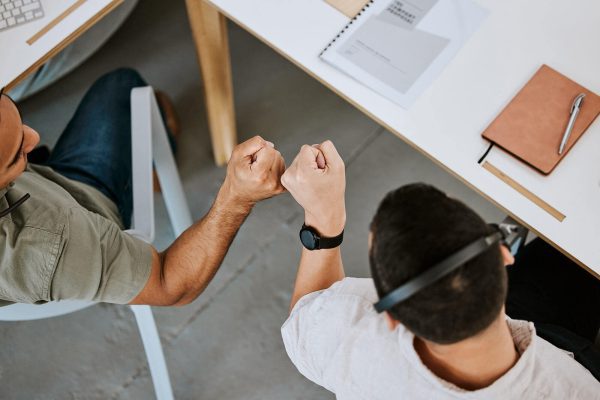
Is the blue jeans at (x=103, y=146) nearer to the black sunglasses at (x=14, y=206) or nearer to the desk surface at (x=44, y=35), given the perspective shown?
the desk surface at (x=44, y=35)

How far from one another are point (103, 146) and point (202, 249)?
429 millimetres

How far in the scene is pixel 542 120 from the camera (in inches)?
43.9

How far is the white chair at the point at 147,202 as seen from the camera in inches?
41.4

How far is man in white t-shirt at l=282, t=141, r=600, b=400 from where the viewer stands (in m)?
0.64

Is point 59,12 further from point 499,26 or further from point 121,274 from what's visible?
point 499,26

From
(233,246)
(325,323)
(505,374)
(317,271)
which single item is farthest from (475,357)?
(233,246)

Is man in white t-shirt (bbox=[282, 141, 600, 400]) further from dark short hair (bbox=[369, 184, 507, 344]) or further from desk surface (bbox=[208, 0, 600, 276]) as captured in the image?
desk surface (bbox=[208, 0, 600, 276])

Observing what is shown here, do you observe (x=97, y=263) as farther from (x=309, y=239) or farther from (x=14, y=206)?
(x=309, y=239)

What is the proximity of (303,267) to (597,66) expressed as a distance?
72 centimetres

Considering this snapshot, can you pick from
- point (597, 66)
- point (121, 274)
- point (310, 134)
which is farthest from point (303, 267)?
point (310, 134)

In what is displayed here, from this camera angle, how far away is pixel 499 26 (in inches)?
47.6

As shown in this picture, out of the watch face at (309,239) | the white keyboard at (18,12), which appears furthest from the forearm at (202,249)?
the white keyboard at (18,12)

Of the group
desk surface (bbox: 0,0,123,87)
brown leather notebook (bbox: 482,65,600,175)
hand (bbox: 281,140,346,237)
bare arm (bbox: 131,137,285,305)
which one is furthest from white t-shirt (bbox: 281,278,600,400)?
desk surface (bbox: 0,0,123,87)

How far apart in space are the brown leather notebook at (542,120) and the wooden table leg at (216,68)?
72 centimetres
